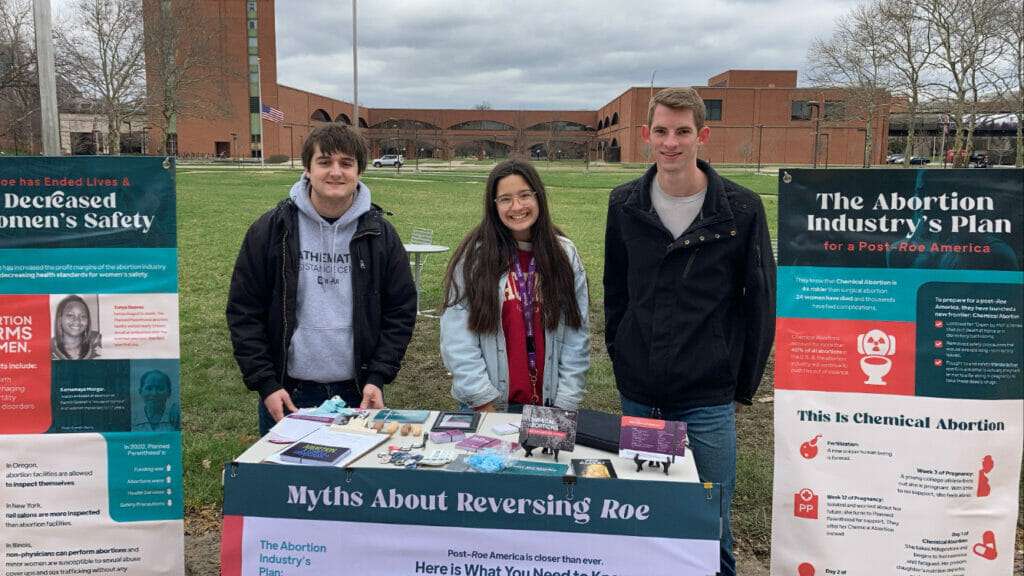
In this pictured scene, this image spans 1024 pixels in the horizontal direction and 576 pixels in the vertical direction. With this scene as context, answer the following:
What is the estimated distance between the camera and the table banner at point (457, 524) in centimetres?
231

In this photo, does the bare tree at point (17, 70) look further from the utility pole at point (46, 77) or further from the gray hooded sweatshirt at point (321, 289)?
the gray hooded sweatshirt at point (321, 289)

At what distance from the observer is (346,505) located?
2.39 m

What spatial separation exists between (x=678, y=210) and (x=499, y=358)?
979mm

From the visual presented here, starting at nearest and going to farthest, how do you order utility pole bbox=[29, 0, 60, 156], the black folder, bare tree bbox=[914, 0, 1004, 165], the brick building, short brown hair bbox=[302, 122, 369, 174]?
the black folder
short brown hair bbox=[302, 122, 369, 174]
utility pole bbox=[29, 0, 60, 156]
bare tree bbox=[914, 0, 1004, 165]
the brick building

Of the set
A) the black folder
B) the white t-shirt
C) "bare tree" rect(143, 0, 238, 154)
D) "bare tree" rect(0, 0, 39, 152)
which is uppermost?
"bare tree" rect(143, 0, 238, 154)

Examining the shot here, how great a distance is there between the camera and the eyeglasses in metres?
3.20

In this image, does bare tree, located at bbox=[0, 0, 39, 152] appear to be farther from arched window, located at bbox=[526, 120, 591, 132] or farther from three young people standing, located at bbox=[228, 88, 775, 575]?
arched window, located at bbox=[526, 120, 591, 132]

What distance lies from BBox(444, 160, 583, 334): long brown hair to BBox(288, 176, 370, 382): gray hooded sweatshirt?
0.45 m

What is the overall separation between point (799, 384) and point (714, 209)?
781 mm

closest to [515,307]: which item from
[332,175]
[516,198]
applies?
[516,198]

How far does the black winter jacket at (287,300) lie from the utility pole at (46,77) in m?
3.23

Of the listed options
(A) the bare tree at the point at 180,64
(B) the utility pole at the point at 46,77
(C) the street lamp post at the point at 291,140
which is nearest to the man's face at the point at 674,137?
(B) the utility pole at the point at 46,77

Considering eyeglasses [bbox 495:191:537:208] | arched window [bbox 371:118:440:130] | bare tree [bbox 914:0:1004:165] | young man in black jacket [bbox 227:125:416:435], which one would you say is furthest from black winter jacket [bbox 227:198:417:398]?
arched window [bbox 371:118:440:130]

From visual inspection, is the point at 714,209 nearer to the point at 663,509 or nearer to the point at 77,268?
the point at 663,509
